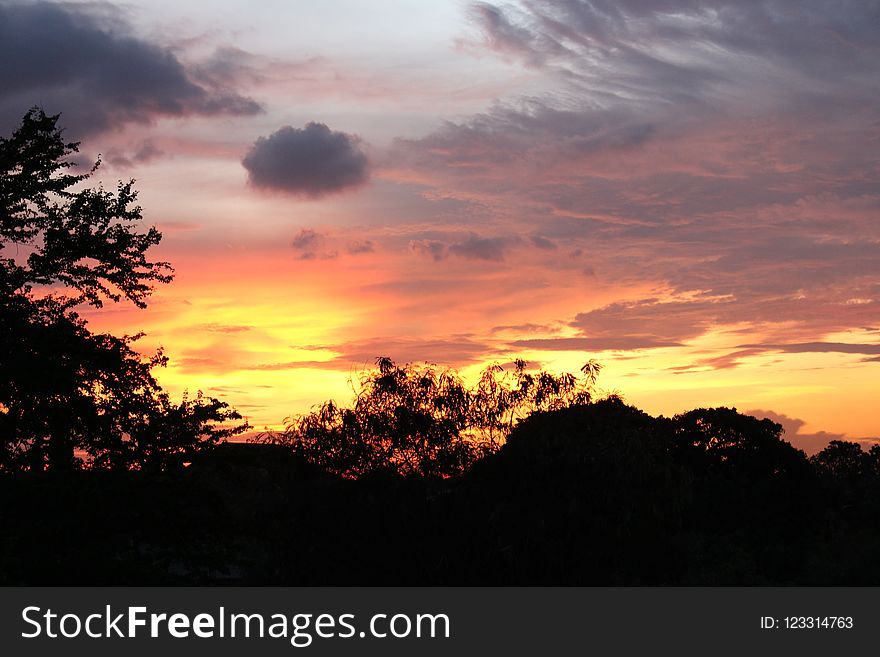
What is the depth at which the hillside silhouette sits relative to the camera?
90.5 ft

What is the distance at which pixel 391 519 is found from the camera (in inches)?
1102

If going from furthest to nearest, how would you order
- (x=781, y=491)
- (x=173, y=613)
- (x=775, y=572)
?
1. (x=781, y=491)
2. (x=775, y=572)
3. (x=173, y=613)

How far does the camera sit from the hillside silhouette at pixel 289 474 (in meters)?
27.6

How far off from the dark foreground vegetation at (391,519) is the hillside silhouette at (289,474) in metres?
0.06

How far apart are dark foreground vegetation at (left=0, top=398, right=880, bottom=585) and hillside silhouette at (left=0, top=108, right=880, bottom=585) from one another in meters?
0.06

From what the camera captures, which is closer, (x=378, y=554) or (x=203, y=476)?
(x=378, y=554)

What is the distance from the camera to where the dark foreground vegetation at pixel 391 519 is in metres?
27.4

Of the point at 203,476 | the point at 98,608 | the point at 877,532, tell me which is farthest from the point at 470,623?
the point at 877,532

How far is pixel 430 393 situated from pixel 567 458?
16.8 feet

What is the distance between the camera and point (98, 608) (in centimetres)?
2112

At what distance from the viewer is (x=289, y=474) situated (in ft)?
99.7

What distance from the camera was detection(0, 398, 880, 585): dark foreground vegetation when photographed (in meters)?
27.4

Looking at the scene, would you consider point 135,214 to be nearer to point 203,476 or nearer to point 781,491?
point 203,476

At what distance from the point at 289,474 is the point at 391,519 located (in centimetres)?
403
